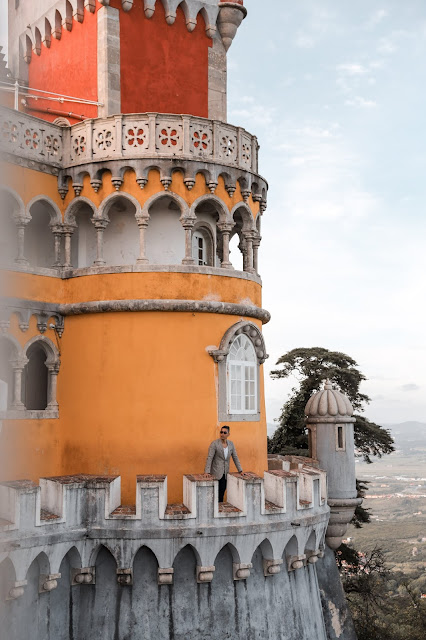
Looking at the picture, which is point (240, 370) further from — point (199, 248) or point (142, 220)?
point (142, 220)

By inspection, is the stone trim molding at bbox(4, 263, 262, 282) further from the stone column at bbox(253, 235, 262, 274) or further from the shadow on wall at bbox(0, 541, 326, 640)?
the shadow on wall at bbox(0, 541, 326, 640)

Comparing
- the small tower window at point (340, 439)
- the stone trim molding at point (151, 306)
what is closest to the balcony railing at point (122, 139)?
the stone trim molding at point (151, 306)

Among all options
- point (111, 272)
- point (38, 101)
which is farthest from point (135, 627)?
point (38, 101)

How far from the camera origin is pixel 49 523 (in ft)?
45.4

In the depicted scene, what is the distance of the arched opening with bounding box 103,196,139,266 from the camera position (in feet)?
57.1

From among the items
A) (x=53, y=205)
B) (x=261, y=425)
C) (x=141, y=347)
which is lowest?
(x=261, y=425)

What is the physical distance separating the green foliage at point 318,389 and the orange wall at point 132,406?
15.5 m

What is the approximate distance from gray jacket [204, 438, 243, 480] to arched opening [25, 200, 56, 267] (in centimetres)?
565

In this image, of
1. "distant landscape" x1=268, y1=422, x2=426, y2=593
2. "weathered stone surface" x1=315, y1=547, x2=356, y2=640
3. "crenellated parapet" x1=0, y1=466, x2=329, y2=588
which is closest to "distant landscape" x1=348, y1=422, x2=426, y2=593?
"distant landscape" x1=268, y1=422, x2=426, y2=593

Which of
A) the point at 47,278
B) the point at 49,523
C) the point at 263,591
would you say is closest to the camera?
the point at 49,523

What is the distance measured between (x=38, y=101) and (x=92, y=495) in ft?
33.7

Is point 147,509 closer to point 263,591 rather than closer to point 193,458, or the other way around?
point 193,458

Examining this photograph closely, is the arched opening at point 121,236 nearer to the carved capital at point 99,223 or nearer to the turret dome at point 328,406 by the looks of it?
the carved capital at point 99,223

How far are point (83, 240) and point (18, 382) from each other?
364 cm
